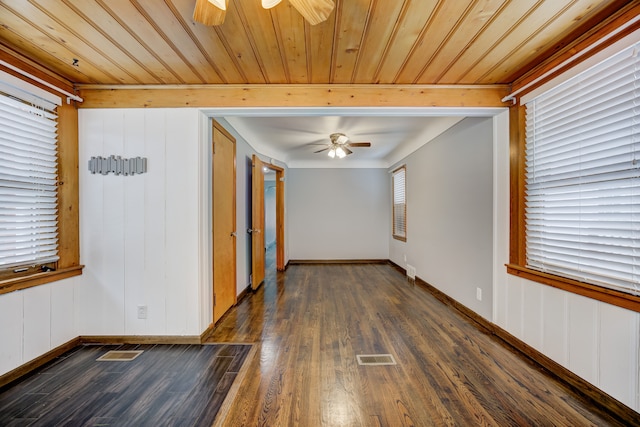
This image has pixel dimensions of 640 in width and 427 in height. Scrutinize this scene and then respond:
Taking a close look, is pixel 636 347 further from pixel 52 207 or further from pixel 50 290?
pixel 52 207

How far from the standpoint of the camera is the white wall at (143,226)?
2.38 metres

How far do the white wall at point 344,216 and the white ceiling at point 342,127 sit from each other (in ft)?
2.31

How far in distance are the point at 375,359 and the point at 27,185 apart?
3.07 meters

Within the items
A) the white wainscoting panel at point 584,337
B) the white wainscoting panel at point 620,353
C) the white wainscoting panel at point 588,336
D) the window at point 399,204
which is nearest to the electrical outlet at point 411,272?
the window at point 399,204

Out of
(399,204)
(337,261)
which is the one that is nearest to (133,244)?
(337,261)

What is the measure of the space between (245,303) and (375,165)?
4188 mm

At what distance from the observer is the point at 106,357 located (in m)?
2.16

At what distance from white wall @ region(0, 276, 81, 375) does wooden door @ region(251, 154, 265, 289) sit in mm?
2001

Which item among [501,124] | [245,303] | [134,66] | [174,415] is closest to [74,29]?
[134,66]

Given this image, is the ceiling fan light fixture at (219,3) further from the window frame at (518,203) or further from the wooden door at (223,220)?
the window frame at (518,203)

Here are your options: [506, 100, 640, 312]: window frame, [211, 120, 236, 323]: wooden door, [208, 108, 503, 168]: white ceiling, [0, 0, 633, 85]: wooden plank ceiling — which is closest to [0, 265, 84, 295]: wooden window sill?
[211, 120, 236, 323]: wooden door

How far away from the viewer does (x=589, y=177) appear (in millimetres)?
1715

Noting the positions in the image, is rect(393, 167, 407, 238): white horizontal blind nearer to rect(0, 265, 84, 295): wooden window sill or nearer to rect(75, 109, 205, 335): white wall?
rect(75, 109, 205, 335): white wall

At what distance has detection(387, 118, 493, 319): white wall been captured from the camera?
2703mm
